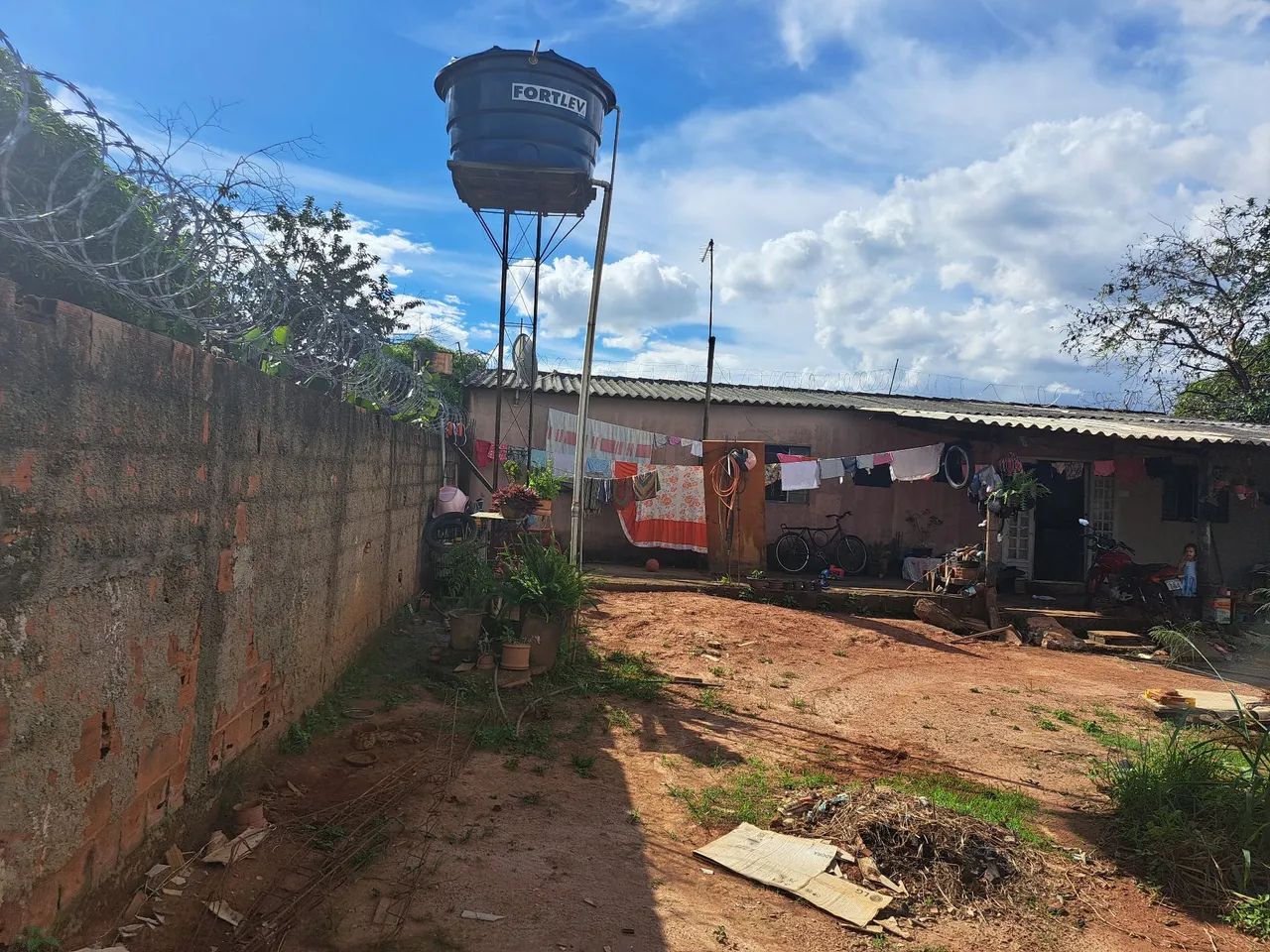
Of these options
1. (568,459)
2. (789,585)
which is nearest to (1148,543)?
(789,585)

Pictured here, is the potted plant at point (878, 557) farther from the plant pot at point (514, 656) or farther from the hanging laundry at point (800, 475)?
the plant pot at point (514, 656)

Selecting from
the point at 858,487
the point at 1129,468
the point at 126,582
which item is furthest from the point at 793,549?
the point at 126,582

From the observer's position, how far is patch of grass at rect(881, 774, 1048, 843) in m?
4.42

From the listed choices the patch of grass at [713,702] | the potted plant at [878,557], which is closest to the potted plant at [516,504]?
the patch of grass at [713,702]

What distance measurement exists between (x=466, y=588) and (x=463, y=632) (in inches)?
38.4

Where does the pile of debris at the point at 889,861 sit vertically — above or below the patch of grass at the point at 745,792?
above

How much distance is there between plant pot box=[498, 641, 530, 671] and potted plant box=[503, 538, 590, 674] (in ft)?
0.52

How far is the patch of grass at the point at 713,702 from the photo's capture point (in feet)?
21.5

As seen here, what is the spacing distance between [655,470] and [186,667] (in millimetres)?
9613

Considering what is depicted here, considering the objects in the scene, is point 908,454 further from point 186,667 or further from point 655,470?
point 186,667

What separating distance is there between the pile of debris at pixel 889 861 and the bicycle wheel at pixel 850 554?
9.14 m

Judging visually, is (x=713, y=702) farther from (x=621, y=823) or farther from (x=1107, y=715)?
(x=1107, y=715)

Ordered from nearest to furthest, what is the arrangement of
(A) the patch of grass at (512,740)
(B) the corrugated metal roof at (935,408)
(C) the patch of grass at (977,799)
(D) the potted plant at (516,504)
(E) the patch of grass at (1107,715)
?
1. (C) the patch of grass at (977,799)
2. (A) the patch of grass at (512,740)
3. (E) the patch of grass at (1107,715)
4. (D) the potted plant at (516,504)
5. (B) the corrugated metal roof at (935,408)

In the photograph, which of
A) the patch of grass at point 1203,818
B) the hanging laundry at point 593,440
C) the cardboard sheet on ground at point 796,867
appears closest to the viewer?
the cardboard sheet on ground at point 796,867
